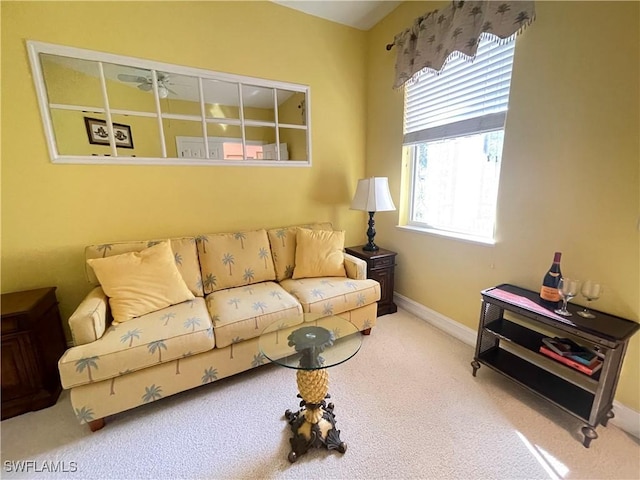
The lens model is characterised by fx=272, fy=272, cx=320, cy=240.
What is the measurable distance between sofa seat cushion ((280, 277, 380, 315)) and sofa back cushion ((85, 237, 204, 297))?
26.7 inches

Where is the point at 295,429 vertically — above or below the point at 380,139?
below

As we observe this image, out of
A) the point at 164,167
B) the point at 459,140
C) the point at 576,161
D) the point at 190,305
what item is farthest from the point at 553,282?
the point at 164,167

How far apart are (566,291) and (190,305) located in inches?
87.3

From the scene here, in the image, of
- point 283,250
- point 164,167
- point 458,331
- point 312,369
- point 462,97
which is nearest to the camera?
point 312,369

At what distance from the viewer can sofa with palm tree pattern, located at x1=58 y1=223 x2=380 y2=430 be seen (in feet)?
4.66

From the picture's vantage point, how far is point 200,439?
4.63ft

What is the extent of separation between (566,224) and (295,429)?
6.13 ft

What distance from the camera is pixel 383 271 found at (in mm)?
2576

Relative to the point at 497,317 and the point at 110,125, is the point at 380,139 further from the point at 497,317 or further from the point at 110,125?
the point at 110,125

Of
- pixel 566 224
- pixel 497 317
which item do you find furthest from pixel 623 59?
pixel 497 317

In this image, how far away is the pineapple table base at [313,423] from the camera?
4.21ft

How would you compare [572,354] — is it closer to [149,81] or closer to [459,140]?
[459,140]

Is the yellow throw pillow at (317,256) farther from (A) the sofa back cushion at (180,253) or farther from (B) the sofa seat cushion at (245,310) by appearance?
(A) the sofa back cushion at (180,253)

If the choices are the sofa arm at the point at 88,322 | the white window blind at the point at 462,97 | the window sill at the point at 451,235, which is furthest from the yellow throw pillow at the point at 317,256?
the sofa arm at the point at 88,322
